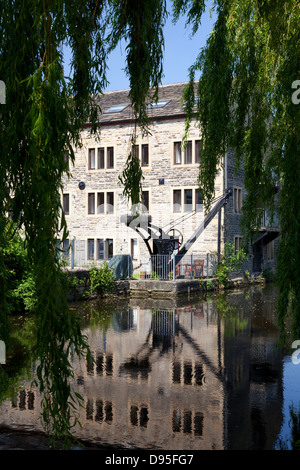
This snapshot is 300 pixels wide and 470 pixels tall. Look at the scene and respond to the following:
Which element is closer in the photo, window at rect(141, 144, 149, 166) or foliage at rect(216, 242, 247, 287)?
foliage at rect(216, 242, 247, 287)

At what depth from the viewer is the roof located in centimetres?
2987

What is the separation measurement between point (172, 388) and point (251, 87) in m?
4.73

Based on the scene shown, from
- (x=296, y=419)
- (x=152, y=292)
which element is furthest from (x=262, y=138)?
(x=152, y=292)

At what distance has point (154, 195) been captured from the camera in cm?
3031

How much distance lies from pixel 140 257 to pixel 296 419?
75.7 feet

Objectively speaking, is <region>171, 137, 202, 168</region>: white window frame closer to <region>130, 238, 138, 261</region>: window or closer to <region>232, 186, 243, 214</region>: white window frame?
<region>232, 186, 243, 214</region>: white window frame

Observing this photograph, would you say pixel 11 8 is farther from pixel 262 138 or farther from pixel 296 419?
pixel 296 419

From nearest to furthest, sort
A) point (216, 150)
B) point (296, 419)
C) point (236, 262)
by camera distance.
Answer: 1. point (216, 150)
2. point (296, 419)
3. point (236, 262)

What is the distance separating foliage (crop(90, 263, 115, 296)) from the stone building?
510 cm

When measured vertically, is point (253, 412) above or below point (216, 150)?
below

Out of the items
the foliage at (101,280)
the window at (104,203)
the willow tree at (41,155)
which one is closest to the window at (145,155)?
the window at (104,203)

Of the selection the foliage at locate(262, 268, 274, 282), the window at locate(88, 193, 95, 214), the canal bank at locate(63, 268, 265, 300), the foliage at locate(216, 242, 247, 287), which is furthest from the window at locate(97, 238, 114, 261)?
the foliage at locate(262, 268, 274, 282)

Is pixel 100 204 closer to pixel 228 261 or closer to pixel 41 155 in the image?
pixel 228 261

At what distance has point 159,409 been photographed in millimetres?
7535
